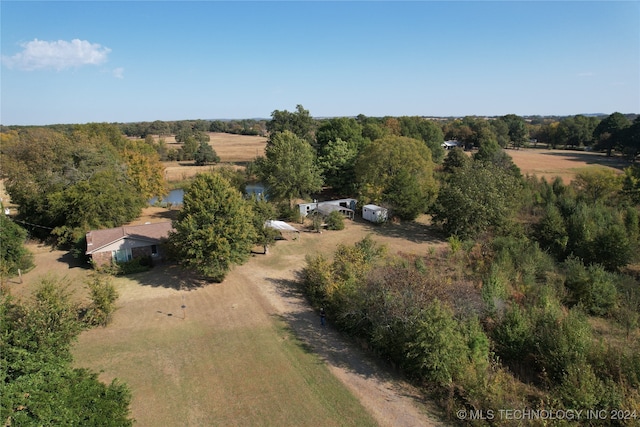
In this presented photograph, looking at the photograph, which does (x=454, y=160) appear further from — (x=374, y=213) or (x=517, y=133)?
(x=517, y=133)

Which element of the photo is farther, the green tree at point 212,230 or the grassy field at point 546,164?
the grassy field at point 546,164

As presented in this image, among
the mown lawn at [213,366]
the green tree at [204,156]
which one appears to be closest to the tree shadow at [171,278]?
the mown lawn at [213,366]

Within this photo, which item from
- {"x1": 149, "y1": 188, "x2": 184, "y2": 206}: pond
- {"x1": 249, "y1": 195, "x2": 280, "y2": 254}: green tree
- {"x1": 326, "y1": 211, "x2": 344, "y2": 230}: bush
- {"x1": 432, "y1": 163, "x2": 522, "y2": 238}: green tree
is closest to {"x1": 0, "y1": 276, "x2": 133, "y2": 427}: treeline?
{"x1": 249, "y1": 195, "x2": 280, "y2": 254}: green tree

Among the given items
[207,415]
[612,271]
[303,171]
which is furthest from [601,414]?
[303,171]

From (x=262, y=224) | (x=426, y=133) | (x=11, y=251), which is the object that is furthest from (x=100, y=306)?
(x=426, y=133)

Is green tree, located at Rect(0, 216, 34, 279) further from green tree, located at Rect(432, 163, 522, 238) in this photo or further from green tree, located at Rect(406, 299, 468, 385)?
green tree, located at Rect(432, 163, 522, 238)

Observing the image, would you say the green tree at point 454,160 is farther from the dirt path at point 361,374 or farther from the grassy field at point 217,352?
the dirt path at point 361,374
